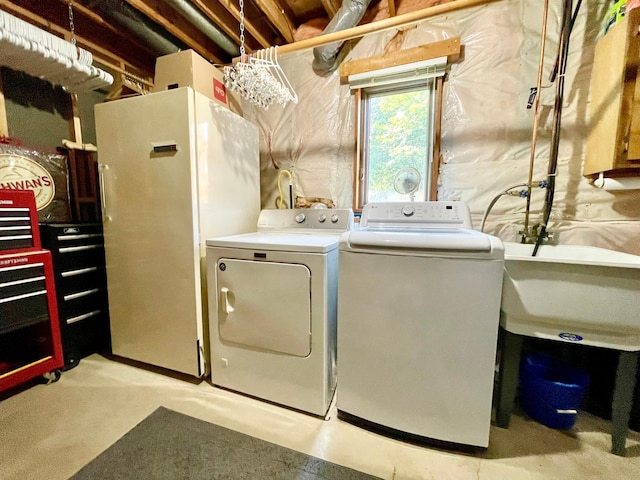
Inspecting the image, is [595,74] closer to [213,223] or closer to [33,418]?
[213,223]

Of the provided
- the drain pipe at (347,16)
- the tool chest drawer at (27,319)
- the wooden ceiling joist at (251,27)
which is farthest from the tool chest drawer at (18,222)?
the drain pipe at (347,16)

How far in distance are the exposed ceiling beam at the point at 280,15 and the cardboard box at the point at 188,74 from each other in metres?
0.56

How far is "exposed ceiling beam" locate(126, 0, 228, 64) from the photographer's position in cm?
180

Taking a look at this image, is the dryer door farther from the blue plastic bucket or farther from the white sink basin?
the blue plastic bucket

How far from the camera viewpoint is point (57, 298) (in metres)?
1.68

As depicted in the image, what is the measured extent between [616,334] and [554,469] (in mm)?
635

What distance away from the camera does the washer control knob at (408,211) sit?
1.59 metres

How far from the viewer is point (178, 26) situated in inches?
78.7

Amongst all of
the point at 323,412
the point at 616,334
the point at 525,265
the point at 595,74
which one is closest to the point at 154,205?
the point at 323,412

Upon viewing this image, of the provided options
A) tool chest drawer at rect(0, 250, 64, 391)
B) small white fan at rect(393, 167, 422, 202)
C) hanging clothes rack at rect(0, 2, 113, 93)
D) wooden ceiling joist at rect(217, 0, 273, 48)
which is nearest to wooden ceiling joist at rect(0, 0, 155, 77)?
hanging clothes rack at rect(0, 2, 113, 93)

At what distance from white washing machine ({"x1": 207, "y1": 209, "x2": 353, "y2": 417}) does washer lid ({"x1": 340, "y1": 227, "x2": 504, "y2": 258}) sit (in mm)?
174

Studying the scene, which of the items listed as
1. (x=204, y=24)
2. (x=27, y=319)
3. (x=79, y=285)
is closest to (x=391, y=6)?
(x=204, y=24)

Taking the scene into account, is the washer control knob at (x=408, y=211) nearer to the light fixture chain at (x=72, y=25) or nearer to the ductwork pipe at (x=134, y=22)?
the ductwork pipe at (x=134, y=22)

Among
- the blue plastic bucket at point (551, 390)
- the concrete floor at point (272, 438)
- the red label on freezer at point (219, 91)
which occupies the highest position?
the red label on freezer at point (219, 91)
